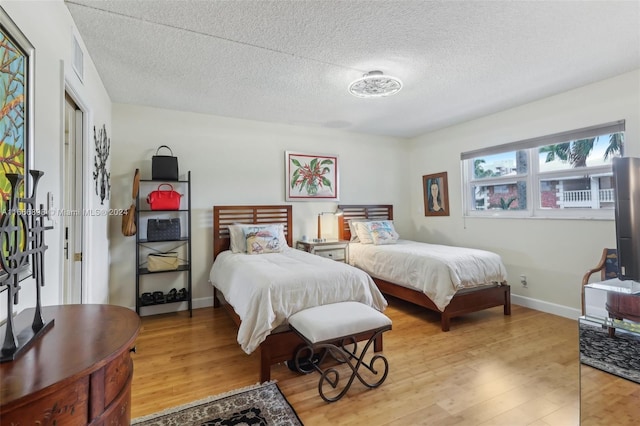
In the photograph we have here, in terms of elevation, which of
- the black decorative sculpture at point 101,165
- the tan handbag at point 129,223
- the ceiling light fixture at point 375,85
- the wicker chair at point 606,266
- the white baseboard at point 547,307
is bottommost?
the white baseboard at point 547,307

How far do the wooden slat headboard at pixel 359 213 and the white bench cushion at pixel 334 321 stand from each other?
92.8 inches

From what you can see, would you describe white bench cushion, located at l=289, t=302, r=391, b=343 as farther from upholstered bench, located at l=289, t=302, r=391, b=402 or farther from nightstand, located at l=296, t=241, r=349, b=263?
nightstand, located at l=296, t=241, r=349, b=263

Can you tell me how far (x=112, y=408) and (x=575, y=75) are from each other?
Result: 4.11 meters

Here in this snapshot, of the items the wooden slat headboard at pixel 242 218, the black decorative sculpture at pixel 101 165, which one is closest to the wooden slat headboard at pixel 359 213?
the wooden slat headboard at pixel 242 218

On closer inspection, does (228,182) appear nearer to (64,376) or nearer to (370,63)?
(370,63)

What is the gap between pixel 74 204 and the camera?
2326 millimetres

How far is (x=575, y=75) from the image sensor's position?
2883mm

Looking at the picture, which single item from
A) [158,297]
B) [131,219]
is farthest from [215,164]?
[158,297]

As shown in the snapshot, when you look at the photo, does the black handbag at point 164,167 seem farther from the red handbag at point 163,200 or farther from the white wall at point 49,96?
the white wall at point 49,96

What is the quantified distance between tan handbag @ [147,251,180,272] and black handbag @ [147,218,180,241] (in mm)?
215

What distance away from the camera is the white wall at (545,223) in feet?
9.68

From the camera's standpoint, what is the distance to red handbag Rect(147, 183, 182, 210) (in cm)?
343

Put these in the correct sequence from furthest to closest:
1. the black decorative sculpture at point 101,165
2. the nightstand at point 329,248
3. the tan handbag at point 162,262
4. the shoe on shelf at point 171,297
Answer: the nightstand at point 329,248, the shoe on shelf at point 171,297, the tan handbag at point 162,262, the black decorative sculpture at point 101,165

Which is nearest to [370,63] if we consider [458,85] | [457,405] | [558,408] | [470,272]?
[458,85]
